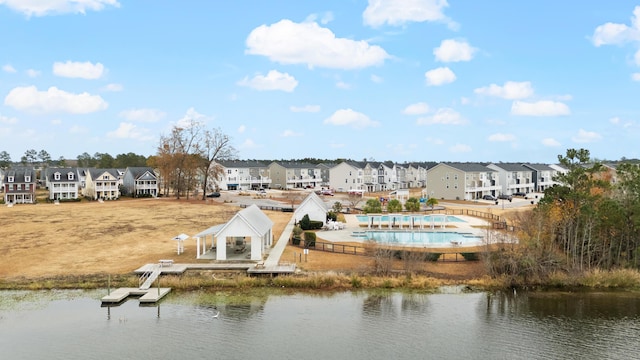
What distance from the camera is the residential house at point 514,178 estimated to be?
96850 millimetres

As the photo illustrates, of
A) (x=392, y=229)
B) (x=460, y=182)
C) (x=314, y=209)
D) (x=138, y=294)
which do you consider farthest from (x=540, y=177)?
(x=138, y=294)

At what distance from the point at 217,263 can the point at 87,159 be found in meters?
142

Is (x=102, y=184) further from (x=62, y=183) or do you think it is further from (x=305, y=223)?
(x=305, y=223)

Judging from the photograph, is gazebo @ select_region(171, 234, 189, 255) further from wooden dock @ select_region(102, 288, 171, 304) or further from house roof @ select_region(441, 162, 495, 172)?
house roof @ select_region(441, 162, 495, 172)

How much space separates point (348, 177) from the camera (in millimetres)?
107125

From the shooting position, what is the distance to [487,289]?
30.5 meters

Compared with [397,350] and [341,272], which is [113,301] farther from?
[397,350]

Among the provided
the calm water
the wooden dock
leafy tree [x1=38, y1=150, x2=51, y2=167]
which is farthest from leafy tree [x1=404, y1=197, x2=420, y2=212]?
leafy tree [x1=38, y1=150, x2=51, y2=167]

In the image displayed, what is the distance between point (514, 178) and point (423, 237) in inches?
2389

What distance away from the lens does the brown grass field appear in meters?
33.7

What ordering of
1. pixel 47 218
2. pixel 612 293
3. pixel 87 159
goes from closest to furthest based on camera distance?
1. pixel 612 293
2. pixel 47 218
3. pixel 87 159

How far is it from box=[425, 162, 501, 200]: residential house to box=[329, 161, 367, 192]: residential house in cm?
1990

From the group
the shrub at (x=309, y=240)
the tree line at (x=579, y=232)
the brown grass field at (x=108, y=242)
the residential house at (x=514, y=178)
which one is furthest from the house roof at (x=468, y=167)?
the shrub at (x=309, y=240)

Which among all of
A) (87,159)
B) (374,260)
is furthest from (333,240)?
(87,159)
